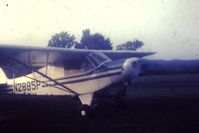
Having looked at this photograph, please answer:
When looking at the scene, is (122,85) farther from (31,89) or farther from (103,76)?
(31,89)

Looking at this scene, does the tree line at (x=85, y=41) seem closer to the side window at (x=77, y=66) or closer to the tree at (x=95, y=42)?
the tree at (x=95, y=42)

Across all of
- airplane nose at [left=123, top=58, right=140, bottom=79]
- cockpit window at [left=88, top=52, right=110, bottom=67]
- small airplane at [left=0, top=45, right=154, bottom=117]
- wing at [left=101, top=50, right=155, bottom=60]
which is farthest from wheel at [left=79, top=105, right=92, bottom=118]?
wing at [left=101, top=50, right=155, bottom=60]

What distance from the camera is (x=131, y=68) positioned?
11.4 meters

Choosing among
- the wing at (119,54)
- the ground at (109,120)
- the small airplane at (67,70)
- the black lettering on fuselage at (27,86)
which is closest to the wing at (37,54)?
the small airplane at (67,70)

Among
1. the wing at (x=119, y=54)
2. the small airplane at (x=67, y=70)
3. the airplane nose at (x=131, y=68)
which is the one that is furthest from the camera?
the wing at (x=119, y=54)

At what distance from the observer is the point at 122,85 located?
40.4 feet

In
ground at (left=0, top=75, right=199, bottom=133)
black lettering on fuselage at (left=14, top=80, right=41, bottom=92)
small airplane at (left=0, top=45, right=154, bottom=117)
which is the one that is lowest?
ground at (left=0, top=75, right=199, bottom=133)

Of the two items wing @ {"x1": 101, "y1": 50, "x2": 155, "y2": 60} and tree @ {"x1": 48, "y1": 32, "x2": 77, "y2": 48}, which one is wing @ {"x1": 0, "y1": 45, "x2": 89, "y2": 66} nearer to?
wing @ {"x1": 101, "y1": 50, "x2": 155, "y2": 60}

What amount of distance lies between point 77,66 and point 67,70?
1.52 ft

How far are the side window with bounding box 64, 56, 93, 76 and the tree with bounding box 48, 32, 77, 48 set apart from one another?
2521 inches

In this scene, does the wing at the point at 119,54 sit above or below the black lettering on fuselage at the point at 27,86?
above

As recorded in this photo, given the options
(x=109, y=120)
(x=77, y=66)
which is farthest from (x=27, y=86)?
(x=109, y=120)

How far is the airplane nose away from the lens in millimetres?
11386

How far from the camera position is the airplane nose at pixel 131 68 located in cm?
1139
